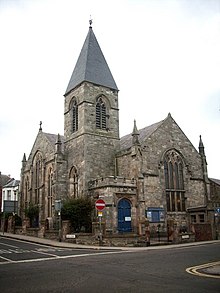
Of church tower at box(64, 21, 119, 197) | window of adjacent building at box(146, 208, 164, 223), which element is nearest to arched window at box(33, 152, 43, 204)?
church tower at box(64, 21, 119, 197)

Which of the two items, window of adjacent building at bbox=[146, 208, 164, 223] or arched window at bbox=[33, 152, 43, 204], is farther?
arched window at bbox=[33, 152, 43, 204]

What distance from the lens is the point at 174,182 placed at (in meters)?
32.8

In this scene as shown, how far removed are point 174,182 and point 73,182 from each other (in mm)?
10267

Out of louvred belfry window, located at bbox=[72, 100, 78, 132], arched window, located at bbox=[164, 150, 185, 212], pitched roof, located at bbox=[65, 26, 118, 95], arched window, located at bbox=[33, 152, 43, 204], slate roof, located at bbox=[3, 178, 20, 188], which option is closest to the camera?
arched window, located at bbox=[164, 150, 185, 212]

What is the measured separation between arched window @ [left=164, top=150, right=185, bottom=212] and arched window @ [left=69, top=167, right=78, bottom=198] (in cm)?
895

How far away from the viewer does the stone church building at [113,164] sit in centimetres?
2862

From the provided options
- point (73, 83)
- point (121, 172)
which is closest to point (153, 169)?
point (121, 172)

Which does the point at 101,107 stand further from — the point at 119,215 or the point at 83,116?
the point at 119,215

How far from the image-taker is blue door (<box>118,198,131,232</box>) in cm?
2755

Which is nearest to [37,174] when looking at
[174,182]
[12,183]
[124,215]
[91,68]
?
[91,68]

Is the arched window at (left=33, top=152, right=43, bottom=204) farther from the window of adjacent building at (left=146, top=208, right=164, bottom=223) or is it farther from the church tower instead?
the window of adjacent building at (left=146, top=208, right=164, bottom=223)

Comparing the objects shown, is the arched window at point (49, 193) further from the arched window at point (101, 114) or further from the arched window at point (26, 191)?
the arched window at point (101, 114)

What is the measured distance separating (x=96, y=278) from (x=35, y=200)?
3101 cm

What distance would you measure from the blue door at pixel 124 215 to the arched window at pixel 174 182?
516cm
